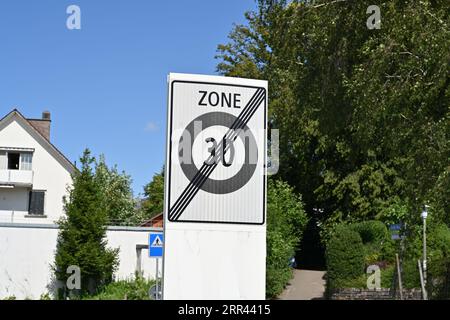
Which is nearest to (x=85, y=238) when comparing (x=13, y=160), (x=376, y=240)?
(x=376, y=240)

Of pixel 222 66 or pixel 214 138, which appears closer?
pixel 214 138

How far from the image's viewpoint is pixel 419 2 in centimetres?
1491

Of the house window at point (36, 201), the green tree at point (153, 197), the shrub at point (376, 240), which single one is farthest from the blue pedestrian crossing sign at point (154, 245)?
the green tree at point (153, 197)

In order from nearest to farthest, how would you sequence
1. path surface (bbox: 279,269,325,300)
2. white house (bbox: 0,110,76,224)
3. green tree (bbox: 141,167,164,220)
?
1. path surface (bbox: 279,269,325,300)
2. white house (bbox: 0,110,76,224)
3. green tree (bbox: 141,167,164,220)

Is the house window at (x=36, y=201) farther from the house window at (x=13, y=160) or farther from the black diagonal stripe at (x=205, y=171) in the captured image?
the black diagonal stripe at (x=205, y=171)

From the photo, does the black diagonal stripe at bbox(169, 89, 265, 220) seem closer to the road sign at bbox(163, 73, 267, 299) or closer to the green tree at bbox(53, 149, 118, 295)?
the road sign at bbox(163, 73, 267, 299)

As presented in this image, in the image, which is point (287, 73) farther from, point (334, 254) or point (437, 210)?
point (437, 210)

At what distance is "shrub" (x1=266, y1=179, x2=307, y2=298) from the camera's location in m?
29.1

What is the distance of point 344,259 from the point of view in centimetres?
2792

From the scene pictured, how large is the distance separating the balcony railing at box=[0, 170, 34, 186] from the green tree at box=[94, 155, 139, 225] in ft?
17.9

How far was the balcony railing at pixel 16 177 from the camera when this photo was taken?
4781cm

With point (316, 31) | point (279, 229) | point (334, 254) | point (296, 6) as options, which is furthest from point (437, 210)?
point (279, 229)

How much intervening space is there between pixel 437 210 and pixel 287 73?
1071 centimetres

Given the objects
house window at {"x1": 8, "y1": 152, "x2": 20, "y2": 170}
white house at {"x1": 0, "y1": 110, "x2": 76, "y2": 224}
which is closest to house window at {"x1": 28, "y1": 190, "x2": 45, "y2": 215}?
white house at {"x1": 0, "y1": 110, "x2": 76, "y2": 224}
